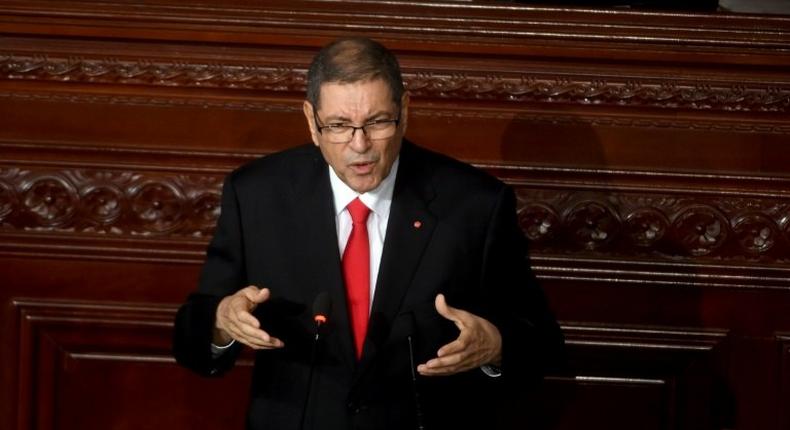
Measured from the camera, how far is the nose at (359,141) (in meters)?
3.21

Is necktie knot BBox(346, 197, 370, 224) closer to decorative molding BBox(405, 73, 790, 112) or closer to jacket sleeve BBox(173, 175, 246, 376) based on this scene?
jacket sleeve BBox(173, 175, 246, 376)

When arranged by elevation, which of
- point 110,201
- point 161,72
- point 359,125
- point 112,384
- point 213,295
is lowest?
point 112,384

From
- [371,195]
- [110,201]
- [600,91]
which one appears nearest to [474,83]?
[600,91]

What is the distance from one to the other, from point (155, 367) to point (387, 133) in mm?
1337

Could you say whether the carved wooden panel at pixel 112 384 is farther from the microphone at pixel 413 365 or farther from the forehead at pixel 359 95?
the forehead at pixel 359 95

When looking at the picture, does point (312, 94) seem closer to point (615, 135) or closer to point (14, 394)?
point (615, 135)

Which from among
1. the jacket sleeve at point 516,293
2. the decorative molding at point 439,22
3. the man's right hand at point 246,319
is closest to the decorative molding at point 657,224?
the decorative molding at point 439,22

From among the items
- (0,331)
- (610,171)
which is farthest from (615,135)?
(0,331)

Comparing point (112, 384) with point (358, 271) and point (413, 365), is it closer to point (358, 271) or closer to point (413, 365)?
point (358, 271)

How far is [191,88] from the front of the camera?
163 inches

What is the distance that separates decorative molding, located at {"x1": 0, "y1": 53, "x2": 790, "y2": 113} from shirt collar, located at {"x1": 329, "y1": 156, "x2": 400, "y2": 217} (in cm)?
75

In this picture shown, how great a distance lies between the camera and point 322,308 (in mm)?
3016

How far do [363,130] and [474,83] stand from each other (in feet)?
3.14

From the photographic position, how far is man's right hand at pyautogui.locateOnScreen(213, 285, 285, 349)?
305 centimetres
